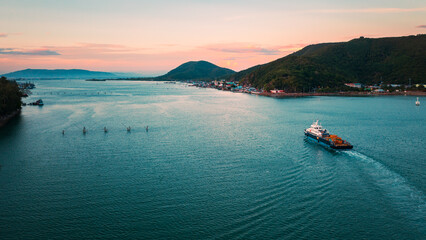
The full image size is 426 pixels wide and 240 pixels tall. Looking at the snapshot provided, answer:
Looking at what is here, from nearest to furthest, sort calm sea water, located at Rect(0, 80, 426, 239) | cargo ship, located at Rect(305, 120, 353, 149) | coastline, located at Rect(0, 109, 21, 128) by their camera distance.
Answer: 1. calm sea water, located at Rect(0, 80, 426, 239)
2. cargo ship, located at Rect(305, 120, 353, 149)
3. coastline, located at Rect(0, 109, 21, 128)

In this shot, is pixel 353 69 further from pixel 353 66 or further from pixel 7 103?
pixel 7 103

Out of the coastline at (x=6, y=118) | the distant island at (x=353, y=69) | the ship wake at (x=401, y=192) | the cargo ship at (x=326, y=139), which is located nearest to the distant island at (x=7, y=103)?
the coastline at (x=6, y=118)

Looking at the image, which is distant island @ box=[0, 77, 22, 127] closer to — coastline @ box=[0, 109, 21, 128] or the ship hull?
coastline @ box=[0, 109, 21, 128]

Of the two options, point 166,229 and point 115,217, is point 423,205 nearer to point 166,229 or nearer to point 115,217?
point 166,229

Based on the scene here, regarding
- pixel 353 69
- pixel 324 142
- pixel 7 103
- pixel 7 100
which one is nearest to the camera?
pixel 324 142

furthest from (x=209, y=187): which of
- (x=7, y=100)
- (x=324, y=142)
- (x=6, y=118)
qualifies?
(x=7, y=100)

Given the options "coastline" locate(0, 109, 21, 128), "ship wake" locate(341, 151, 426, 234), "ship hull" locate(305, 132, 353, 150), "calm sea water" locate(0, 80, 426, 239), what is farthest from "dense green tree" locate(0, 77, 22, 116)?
"ship wake" locate(341, 151, 426, 234)

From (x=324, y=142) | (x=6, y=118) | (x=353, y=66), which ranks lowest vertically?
(x=324, y=142)
